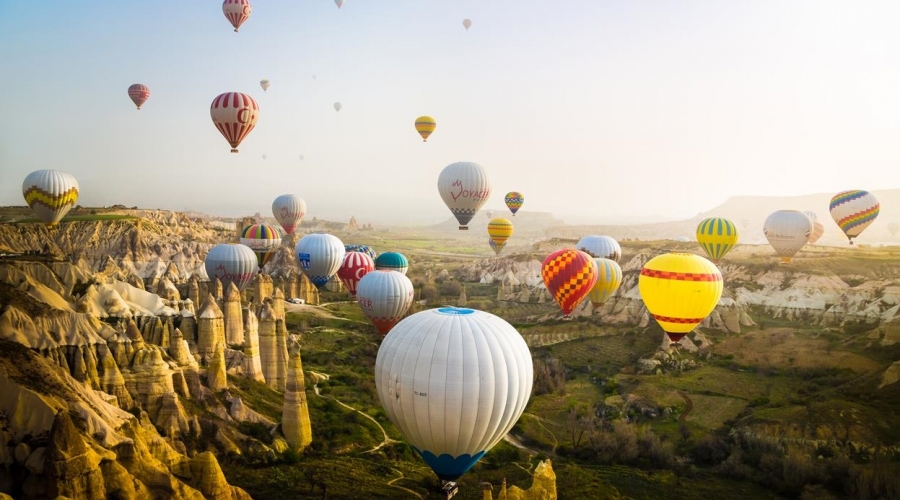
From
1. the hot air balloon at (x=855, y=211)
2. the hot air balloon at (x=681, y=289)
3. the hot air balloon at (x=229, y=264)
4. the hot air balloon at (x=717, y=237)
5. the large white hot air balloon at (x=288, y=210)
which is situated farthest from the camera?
the large white hot air balloon at (x=288, y=210)

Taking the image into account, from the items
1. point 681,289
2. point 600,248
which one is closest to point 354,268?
point 600,248

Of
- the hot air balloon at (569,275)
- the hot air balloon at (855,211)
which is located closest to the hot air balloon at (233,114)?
the hot air balloon at (569,275)

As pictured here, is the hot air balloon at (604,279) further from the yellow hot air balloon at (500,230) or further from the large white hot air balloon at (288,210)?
the large white hot air balloon at (288,210)

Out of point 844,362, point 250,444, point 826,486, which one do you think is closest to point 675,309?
point 826,486

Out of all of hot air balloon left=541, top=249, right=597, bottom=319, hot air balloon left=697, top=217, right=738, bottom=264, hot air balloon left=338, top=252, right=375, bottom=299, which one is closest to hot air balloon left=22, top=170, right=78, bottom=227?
hot air balloon left=338, top=252, right=375, bottom=299

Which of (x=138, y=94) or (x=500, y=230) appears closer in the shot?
(x=138, y=94)

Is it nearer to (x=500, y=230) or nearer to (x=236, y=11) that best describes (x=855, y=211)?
(x=500, y=230)
